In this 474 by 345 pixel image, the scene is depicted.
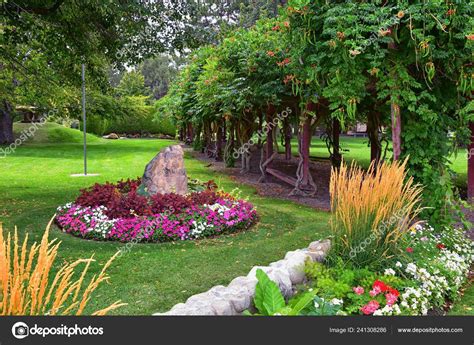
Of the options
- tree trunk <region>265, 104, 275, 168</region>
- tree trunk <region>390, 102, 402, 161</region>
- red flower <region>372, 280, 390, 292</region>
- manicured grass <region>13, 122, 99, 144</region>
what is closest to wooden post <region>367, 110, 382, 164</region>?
tree trunk <region>265, 104, 275, 168</region>

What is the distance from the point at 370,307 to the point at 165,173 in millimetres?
4822

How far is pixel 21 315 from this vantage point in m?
1.97

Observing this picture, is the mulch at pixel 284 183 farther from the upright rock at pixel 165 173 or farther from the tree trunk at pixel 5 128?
the tree trunk at pixel 5 128

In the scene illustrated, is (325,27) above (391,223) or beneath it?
above

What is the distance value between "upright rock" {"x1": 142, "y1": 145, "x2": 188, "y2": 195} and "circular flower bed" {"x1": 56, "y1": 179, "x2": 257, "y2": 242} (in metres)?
0.27

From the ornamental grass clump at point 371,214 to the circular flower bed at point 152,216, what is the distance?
2694 millimetres

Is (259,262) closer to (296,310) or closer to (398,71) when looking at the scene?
(296,310)

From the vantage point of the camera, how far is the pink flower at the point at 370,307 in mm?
3135

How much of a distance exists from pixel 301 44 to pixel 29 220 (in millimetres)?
5147

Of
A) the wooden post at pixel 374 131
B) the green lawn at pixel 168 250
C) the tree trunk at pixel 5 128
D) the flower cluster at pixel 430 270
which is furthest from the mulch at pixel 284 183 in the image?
the tree trunk at pixel 5 128

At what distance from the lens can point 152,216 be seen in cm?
616

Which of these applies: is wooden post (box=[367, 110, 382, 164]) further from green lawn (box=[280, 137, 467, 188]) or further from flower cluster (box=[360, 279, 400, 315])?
flower cluster (box=[360, 279, 400, 315])

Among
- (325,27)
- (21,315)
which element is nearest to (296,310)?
(21,315)
